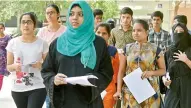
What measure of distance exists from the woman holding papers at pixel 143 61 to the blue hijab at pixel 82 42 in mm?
1367

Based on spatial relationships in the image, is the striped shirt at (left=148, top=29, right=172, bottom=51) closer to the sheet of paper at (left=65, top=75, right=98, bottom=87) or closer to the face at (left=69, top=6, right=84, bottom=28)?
the face at (left=69, top=6, right=84, bottom=28)

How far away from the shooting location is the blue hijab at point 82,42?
3.44 meters

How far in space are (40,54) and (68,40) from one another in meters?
1.57

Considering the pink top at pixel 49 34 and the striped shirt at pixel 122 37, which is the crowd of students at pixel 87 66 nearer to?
the pink top at pixel 49 34

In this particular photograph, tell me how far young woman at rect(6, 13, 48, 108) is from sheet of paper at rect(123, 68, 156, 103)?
1065 millimetres

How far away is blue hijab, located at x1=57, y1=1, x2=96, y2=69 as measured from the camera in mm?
3443

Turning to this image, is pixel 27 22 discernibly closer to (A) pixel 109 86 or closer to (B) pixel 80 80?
(A) pixel 109 86

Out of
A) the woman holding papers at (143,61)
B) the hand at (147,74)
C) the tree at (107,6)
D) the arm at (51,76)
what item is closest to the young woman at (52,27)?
the woman holding papers at (143,61)

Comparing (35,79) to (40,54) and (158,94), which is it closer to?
(40,54)

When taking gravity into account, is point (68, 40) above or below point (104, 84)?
above

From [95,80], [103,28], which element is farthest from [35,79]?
[95,80]

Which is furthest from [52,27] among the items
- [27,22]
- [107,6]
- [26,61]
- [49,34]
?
[107,6]

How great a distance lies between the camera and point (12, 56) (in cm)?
504

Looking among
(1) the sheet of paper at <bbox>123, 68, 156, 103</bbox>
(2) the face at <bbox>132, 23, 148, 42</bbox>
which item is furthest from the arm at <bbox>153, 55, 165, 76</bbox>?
(2) the face at <bbox>132, 23, 148, 42</bbox>
